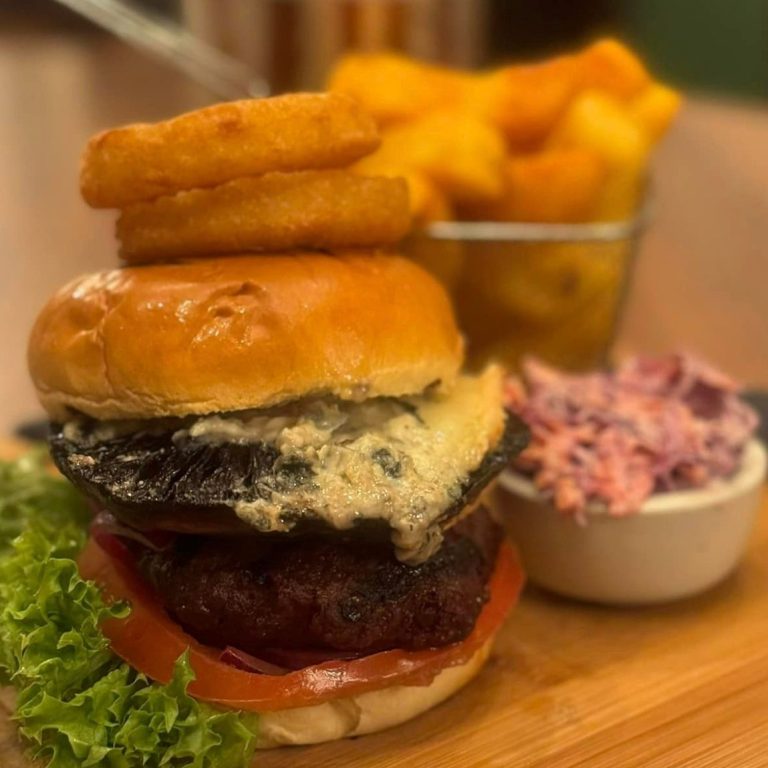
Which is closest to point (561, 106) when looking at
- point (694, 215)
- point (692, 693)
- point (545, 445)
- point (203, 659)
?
point (545, 445)

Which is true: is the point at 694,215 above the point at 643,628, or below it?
below

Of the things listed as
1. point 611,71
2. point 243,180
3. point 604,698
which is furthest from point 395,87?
point 604,698

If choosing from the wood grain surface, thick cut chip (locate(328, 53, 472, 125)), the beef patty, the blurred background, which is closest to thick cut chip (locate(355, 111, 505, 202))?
thick cut chip (locate(328, 53, 472, 125))

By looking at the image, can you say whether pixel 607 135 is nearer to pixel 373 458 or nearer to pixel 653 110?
pixel 653 110

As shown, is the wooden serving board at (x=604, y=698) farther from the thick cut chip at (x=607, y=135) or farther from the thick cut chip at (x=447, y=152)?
the thick cut chip at (x=607, y=135)

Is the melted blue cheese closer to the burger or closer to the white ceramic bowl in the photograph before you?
the burger

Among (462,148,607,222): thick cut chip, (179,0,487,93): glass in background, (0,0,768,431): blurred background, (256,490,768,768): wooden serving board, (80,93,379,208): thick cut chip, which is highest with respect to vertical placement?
(80,93,379,208): thick cut chip

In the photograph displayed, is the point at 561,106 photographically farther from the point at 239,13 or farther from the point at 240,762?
the point at 239,13
